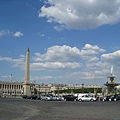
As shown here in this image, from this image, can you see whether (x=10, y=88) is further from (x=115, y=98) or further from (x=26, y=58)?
(x=115, y=98)

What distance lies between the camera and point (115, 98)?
2404 inches

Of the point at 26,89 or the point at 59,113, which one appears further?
the point at 26,89

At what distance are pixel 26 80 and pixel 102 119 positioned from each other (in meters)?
83.0

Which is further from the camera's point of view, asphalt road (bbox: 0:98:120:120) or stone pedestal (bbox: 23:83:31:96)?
stone pedestal (bbox: 23:83:31:96)

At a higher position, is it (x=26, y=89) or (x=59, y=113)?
(x=26, y=89)

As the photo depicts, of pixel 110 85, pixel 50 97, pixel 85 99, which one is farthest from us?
pixel 110 85

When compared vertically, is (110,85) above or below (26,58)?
below

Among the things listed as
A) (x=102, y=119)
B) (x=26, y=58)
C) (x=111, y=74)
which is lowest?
(x=102, y=119)

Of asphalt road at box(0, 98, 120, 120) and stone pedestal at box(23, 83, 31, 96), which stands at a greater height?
stone pedestal at box(23, 83, 31, 96)

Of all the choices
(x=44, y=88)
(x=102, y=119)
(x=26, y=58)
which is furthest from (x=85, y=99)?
(x=44, y=88)

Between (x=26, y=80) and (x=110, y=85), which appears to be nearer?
(x=110, y=85)

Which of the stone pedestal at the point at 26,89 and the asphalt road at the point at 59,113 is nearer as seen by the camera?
the asphalt road at the point at 59,113

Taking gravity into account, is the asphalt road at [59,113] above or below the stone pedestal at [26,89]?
below

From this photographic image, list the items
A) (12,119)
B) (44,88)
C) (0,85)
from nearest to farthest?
(12,119) < (0,85) < (44,88)
